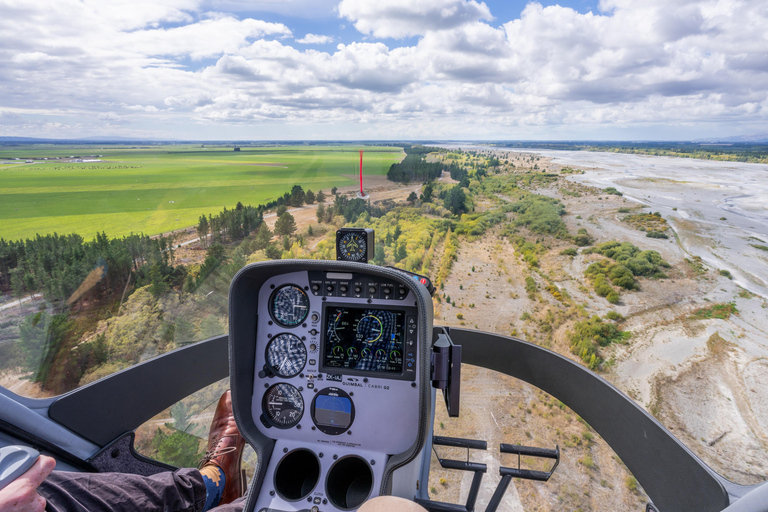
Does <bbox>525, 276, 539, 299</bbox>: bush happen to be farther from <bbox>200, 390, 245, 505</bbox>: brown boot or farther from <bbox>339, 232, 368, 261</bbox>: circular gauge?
<bbox>200, 390, 245, 505</bbox>: brown boot

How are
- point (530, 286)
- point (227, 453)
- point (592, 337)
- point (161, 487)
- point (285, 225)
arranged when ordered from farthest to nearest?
1. point (530, 286)
2. point (285, 225)
3. point (592, 337)
4. point (227, 453)
5. point (161, 487)

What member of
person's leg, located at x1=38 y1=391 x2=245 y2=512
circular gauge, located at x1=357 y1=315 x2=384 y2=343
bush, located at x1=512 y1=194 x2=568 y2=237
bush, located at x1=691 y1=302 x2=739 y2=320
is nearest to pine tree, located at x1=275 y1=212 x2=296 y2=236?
person's leg, located at x1=38 y1=391 x2=245 y2=512

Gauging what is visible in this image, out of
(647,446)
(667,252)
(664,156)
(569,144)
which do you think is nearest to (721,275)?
(667,252)

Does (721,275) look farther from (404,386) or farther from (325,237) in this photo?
(325,237)

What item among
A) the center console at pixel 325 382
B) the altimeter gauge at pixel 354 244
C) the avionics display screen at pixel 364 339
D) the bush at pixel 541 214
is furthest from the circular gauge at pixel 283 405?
the bush at pixel 541 214

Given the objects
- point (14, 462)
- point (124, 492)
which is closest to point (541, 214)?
point (124, 492)

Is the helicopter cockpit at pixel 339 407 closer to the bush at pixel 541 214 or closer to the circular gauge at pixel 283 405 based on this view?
the circular gauge at pixel 283 405

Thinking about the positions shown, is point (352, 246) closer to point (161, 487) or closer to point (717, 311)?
point (161, 487)
